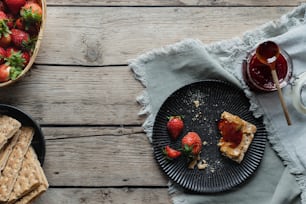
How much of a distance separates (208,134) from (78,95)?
1.40 feet

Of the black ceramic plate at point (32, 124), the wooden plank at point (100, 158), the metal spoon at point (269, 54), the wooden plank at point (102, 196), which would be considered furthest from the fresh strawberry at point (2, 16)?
the metal spoon at point (269, 54)

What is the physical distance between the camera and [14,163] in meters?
1.73

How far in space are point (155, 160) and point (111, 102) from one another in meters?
0.23

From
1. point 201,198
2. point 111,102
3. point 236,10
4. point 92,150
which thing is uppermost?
point 236,10

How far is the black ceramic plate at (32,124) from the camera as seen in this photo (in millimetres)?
1750

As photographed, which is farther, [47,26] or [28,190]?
[47,26]

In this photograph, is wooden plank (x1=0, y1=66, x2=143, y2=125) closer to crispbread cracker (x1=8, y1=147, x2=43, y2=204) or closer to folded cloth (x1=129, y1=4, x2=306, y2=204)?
folded cloth (x1=129, y1=4, x2=306, y2=204)

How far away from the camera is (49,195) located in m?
1.82

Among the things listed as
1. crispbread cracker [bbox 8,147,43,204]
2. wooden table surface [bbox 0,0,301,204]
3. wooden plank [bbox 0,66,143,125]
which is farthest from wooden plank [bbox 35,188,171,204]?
wooden plank [bbox 0,66,143,125]

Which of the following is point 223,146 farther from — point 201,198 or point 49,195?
point 49,195

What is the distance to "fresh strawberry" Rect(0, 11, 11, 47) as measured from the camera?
5.59ft

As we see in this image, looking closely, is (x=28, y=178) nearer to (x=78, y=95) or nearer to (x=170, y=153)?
(x=78, y=95)

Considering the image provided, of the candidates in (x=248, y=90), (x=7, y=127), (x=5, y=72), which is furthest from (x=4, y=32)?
(x=248, y=90)

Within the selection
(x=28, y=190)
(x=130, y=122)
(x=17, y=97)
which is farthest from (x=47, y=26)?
(x=28, y=190)
